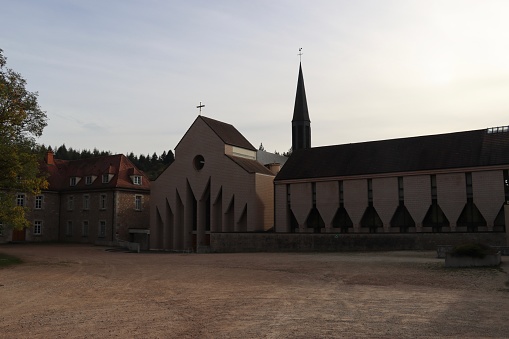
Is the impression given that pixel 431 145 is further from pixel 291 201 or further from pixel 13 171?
pixel 13 171

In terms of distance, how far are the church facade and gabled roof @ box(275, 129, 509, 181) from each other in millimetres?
64

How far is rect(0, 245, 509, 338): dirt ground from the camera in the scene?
9219mm

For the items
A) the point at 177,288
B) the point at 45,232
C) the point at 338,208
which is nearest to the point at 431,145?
the point at 338,208

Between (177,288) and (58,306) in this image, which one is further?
(177,288)

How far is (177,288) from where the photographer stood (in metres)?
15.3

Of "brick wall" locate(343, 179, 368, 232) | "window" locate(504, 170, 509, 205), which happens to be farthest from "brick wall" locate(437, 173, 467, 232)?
"brick wall" locate(343, 179, 368, 232)

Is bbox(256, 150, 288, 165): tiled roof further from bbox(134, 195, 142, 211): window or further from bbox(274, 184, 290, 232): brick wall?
bbox(134, 195, 142, 211): window

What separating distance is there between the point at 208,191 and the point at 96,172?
14.3 meters

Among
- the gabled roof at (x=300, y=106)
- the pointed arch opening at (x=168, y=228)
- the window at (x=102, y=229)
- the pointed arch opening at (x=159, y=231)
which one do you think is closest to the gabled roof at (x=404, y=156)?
the pointed arch opening at (x=168, y=228)

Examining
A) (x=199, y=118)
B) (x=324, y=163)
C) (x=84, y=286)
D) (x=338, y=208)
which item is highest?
(x=199, y=118)

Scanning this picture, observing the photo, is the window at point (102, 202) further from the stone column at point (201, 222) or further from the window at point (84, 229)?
the stone column at point (201, 222)

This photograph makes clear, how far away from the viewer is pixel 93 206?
51.0 metres

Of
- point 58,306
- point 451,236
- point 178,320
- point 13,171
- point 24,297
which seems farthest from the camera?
point 451,236

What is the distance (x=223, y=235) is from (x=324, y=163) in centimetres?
1110
